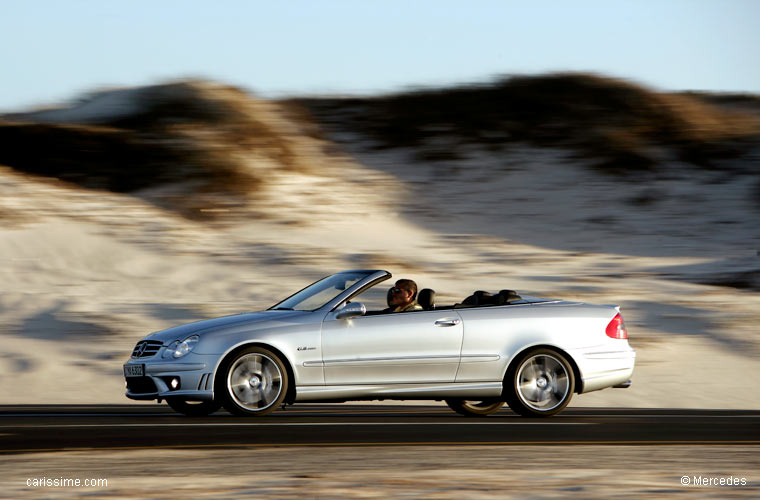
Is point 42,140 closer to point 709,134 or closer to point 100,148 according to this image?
point 100,148

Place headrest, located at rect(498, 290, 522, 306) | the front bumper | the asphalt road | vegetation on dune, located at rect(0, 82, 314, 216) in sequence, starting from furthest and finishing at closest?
vegetation on dune, located at rect(0, 82, 314, 216), headrest, located at rect(498, 290, 522, 306), the front bumper, the asphalt road

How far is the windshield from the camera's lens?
11953mm

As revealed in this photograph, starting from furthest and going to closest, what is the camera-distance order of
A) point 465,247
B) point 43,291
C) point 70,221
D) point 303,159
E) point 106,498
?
point 303,159 → point 465,247 → point 70,221 → point 43,291 → point 106,498

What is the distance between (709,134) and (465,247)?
12834mm

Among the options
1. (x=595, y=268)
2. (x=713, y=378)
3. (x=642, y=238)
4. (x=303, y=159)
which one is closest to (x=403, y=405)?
(x=713, y=378)

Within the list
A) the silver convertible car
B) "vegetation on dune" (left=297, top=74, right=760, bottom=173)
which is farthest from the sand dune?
the silver convertible car

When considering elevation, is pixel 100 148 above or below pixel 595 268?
above

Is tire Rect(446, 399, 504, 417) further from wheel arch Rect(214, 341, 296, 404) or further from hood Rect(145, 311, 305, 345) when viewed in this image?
hood Rect(145, 311, 305, 345)

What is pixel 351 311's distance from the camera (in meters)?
11.7

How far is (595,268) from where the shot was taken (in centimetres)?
2614

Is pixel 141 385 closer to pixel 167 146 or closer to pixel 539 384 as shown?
pixel 539 384

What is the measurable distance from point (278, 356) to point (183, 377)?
2.73 ft

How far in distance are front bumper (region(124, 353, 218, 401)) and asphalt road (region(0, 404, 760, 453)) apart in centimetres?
23

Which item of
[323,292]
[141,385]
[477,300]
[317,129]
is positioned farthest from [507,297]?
[317,129]
